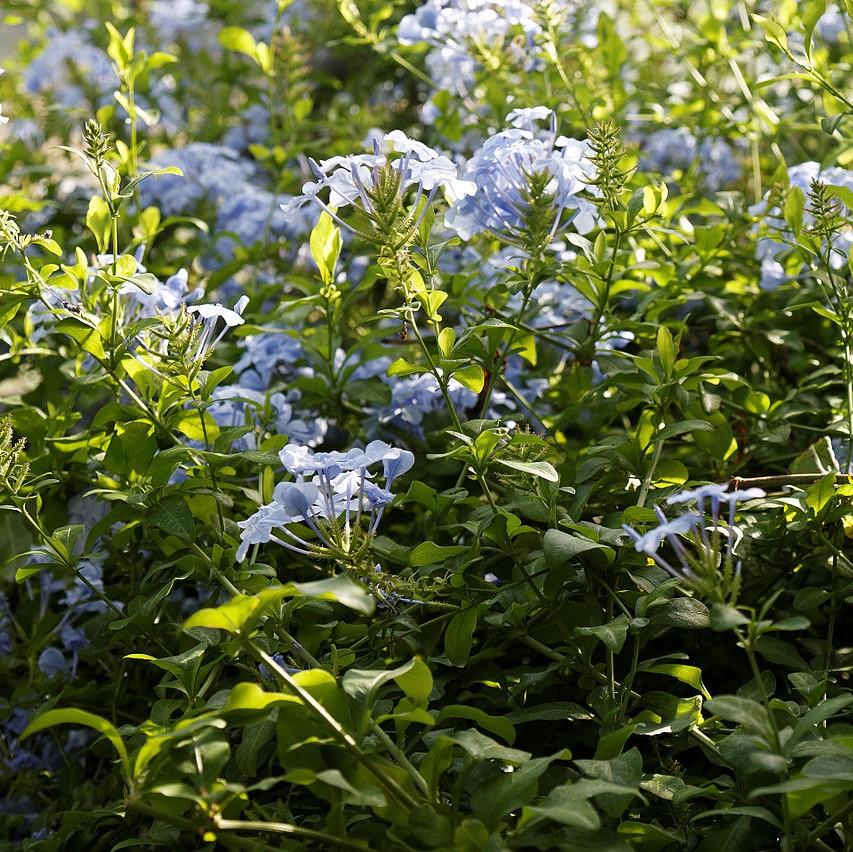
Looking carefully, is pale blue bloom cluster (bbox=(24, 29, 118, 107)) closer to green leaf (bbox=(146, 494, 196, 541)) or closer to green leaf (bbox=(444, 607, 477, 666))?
green leaf (bbox=(146, 494, 196, 541))

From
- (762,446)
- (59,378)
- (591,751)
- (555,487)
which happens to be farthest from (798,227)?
Answer: (59,378)

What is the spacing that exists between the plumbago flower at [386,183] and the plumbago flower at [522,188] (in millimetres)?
50

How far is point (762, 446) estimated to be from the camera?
4.45 feet

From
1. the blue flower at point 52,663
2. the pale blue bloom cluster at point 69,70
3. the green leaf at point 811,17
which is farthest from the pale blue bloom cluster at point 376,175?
the pale blue bloom cluster at point 69,70

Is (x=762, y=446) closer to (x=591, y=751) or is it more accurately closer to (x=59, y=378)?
(x=591, y=751)

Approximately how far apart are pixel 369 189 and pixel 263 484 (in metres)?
0.33

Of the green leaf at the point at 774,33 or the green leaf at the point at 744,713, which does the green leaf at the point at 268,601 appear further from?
the green leaf at the point at 774,33

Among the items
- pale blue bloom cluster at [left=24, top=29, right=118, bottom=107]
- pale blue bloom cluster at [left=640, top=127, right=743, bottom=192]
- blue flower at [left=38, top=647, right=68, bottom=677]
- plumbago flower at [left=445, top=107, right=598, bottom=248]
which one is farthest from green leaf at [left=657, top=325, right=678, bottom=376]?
pale blue bloom cluster at [left=24, top=29, right=118, bottom=107]

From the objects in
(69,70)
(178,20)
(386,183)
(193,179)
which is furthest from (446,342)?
(178,20)

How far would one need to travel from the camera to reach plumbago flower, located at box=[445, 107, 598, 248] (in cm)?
110

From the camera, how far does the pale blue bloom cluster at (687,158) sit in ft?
7.14

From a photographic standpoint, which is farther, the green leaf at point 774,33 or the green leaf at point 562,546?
the green leaf at point 774,33

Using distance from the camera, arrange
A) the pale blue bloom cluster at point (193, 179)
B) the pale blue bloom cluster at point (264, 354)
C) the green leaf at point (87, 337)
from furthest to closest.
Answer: the pale blue bloom cluster at point (193, 179) → the pale blue bloom cluster at point (264, 354) → the green leaf at point (87, 337)

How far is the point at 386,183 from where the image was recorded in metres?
0.98
